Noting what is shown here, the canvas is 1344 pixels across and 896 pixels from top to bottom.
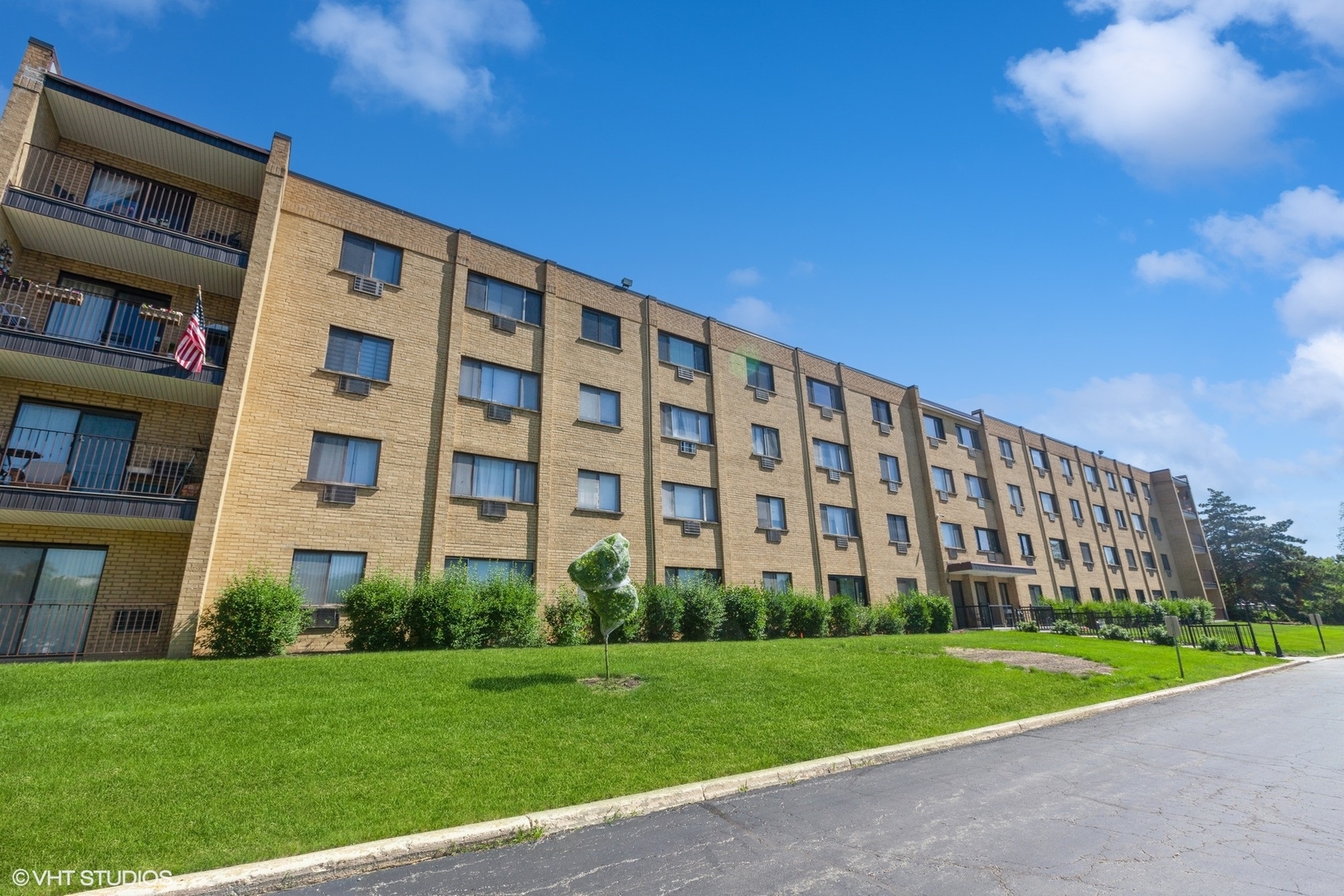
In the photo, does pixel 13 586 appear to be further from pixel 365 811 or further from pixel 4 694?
pixel 365 811

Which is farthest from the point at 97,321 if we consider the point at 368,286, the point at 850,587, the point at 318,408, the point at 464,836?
the point at 850,587

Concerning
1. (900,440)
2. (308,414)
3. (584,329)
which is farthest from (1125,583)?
(308,414)

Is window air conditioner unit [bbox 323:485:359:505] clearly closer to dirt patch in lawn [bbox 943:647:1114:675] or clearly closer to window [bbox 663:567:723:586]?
window [bbox 663:567:723:586]

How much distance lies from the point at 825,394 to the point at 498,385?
655 inches

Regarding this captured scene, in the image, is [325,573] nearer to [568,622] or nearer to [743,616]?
[568,622]

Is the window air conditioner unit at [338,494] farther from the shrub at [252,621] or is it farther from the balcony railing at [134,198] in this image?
the balcony railing at [134,198]

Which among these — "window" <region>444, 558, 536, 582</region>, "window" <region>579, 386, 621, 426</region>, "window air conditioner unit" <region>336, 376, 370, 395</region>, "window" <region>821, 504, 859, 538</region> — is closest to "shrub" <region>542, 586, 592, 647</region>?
"window" <region>444, 558, 536, 582</region>

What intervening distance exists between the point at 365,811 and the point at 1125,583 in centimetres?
5144

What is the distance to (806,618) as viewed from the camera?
73.6 feet

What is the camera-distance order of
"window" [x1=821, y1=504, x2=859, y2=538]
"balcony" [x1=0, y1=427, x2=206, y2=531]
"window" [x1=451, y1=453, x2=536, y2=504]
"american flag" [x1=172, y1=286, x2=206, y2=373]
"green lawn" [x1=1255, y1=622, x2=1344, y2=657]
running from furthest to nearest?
"window" [x1=821, y1=504, x2=859, y2=538] < "green lawn" [x1=1255, y1=622, x2=1344, y2=657] < "window" [x1=451, y1=453, x2=536, y2=504] < "american flag" [x1=172, y1=286, x2=206, y2=373] < "balcony" [x1=0, y1=427, x2=206, y2=531]

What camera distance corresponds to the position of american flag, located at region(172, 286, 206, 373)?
13.6 m

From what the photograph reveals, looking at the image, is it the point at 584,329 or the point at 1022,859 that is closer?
the point at 1022,859

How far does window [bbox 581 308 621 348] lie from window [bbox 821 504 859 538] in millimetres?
11894

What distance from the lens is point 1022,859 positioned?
4.75m
